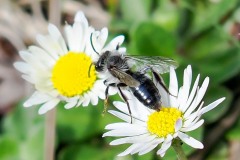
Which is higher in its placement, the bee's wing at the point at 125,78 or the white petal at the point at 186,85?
the bee's wing at the point at 125,78

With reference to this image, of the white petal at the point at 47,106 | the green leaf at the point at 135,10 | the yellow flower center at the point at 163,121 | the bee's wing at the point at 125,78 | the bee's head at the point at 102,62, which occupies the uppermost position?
the green leaf at the point at 135,10

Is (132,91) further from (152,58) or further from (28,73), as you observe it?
(28,73)

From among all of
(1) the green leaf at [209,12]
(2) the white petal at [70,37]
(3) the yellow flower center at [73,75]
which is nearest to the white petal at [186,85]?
(3) the yellow flower center at [73,75]

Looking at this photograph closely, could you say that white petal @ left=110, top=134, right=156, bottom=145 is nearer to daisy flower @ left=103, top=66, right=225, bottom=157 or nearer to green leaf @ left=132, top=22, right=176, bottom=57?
daisy flower @ left=103, top=66, right=225, bottom=157

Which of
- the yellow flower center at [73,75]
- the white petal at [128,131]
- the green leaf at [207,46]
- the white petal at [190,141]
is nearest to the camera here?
the white petal at [190,141]

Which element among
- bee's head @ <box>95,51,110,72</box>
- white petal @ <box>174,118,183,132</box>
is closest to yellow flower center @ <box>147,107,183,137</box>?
white petal @ <box>174,118,183,132</box>

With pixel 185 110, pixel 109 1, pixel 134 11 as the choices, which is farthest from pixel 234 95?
pixel 185 110

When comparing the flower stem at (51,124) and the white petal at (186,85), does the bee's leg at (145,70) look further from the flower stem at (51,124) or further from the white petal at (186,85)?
the flower stem at (51,124)
